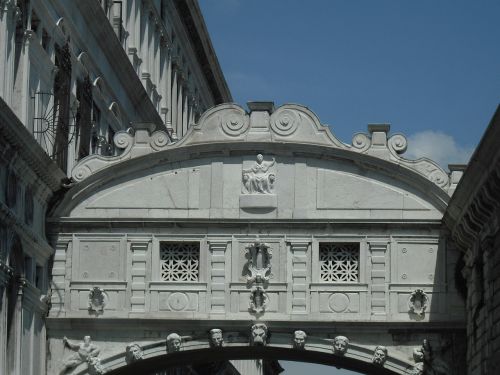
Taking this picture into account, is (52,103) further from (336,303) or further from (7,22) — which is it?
(336,303)

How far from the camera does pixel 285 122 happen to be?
3931 cm

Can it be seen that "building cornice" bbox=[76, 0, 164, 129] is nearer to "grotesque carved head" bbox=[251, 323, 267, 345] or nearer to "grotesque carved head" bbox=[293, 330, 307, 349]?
"grotesque carved head" bbox=[251, 323, 267, 345]

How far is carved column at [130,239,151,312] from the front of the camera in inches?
1532

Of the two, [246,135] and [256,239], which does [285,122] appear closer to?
[246,135]

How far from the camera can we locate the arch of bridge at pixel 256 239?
38.6 m

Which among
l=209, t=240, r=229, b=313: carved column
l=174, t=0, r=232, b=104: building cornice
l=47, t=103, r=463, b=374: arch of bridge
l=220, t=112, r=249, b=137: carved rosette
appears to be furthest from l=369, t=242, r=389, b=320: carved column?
l=174, t=0, r=232, b=104: building cornice

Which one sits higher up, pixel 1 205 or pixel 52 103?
pixel 52 103

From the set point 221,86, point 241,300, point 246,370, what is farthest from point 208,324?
point 246,370

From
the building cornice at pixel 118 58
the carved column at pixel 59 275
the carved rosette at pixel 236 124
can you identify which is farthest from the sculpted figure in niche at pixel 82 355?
the building cornice at pixel 118 58

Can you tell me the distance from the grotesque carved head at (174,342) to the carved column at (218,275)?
0.95 meters

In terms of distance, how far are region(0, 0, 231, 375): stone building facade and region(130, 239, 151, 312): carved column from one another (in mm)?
1735

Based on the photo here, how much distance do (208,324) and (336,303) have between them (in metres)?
2.78

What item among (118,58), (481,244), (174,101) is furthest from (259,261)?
(174,101)

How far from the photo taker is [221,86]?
81.6m
